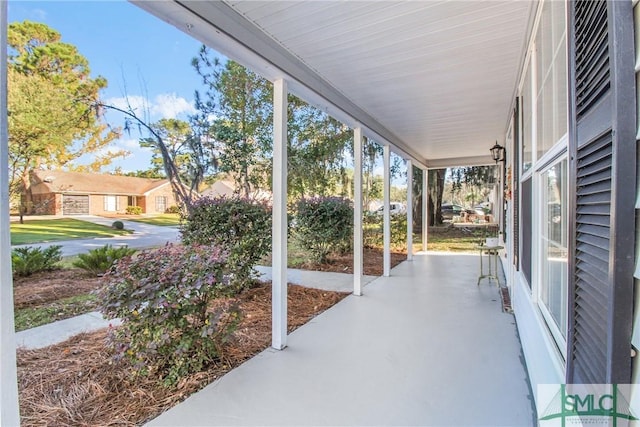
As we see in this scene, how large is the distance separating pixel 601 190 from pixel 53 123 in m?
6.48

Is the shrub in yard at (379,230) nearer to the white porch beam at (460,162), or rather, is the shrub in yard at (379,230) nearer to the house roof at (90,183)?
the white porch beam at (460,162)

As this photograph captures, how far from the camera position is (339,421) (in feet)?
6.74

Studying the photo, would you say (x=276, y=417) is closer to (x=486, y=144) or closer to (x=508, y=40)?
(x=508, y=40)

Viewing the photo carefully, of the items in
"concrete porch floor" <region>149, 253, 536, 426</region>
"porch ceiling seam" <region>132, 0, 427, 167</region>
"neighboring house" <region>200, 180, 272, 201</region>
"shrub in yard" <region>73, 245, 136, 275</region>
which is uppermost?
"porch ceiling seam" <region>132, 0, 427, 167</region>

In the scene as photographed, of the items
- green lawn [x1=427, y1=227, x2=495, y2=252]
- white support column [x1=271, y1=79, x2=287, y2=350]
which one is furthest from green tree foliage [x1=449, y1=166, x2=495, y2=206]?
white support column [x1=271, y1=79, x2=287, y2=350]

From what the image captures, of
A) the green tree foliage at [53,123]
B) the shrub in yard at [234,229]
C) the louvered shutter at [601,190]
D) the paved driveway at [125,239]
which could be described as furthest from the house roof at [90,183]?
the louvered shutter at [601,190]

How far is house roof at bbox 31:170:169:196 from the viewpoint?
5.10m

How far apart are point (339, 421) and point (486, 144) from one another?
7.59 meters

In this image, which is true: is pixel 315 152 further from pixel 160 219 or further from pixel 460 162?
pixel 460 162

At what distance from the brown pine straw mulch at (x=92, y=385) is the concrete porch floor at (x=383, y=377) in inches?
6.1

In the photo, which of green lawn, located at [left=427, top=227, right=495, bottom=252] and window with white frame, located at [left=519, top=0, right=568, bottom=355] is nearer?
window with white frame, located at [left=519, top=0, right=568, bottom=355]

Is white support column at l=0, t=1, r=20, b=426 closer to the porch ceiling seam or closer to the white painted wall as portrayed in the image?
the porch ceiling seam

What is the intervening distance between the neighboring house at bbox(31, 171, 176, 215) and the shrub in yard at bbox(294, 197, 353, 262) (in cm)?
Answer: 282

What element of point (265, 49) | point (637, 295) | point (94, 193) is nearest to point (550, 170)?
point (637, 295)
